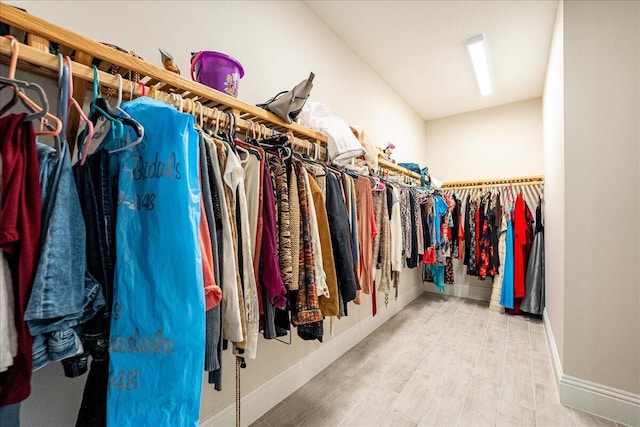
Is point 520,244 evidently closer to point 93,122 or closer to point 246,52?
point 246,52

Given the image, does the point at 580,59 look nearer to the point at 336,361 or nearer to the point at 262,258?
the point at 262,258

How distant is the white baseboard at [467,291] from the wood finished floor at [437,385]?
1061 millimetres

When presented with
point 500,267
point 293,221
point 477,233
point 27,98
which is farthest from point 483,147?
point 27,98

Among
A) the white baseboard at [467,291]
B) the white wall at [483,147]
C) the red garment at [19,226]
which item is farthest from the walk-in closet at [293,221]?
the white baseboard at [467,291]

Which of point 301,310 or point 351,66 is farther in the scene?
point 351,66

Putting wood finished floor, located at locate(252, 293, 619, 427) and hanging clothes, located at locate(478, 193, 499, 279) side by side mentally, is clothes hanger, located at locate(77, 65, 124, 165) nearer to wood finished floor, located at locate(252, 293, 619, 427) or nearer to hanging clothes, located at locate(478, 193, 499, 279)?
wood finished floor, located at locate(252, 293, 619, 427)

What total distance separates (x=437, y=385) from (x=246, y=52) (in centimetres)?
262

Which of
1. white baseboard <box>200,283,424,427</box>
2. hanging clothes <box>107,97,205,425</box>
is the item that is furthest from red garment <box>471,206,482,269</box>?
hanging clothes <box>107,97,205,425</box>

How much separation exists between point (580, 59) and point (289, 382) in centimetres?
287

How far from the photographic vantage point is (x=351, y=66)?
2793 millimetres

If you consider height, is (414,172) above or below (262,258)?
above

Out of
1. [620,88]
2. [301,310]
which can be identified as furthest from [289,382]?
[620,88]

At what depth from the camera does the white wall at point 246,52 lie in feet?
3.32

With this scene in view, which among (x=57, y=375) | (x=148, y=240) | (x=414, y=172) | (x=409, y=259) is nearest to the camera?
(x=148, y=240)
